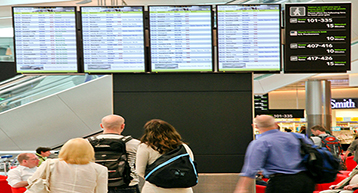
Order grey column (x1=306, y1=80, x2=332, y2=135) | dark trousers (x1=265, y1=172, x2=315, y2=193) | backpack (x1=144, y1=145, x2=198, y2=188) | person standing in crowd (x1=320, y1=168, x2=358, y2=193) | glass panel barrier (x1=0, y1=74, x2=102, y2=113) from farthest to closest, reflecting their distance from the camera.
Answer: grey column (x1=306, y1=80, x2=332, y2=135)
glass panel barrier (x1=0, y1=74, x2=102, y2=113)
person standing in crowd (x1=320, y1=168, x2=358, y2=193)
dark trousers (x1=265, y1=172, x2=315, y2=193)
backpack (x1=144, y1=145, x2=198, y2=188)

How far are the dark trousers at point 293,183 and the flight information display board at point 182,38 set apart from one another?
1.98 meters

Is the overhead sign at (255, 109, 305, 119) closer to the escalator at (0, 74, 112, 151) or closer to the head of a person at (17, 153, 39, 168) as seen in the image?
the escalator at (0, 74, 112, 151)

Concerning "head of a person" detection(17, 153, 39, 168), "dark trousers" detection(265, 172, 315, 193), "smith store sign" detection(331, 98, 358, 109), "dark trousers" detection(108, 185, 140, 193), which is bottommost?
"smith store sign" detection(331, 98, 358, 109)

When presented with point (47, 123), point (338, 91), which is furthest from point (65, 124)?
point (338, 91)

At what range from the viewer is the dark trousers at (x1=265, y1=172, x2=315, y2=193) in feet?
10.2

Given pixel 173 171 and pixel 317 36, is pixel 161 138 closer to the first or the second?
pixel 173 171

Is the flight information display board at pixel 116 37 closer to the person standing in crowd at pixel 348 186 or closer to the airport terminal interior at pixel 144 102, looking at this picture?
the airport terminal interior at pixel 144 102

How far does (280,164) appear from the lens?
3117 mm

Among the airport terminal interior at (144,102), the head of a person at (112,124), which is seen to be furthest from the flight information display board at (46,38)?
the head of a person at (112,124)

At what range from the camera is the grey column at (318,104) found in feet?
38.7

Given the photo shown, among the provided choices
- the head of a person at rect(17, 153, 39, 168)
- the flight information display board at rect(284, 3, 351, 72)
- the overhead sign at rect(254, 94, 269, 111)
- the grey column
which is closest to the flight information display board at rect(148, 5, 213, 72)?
the flight information display board at rect(284, 3, 351, 72)

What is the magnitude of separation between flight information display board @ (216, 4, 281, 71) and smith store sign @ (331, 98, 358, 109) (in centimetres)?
1297

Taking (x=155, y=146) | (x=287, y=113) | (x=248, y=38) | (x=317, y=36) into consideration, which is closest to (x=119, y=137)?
(x=155, y=146)

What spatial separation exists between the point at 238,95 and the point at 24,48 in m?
3.07
